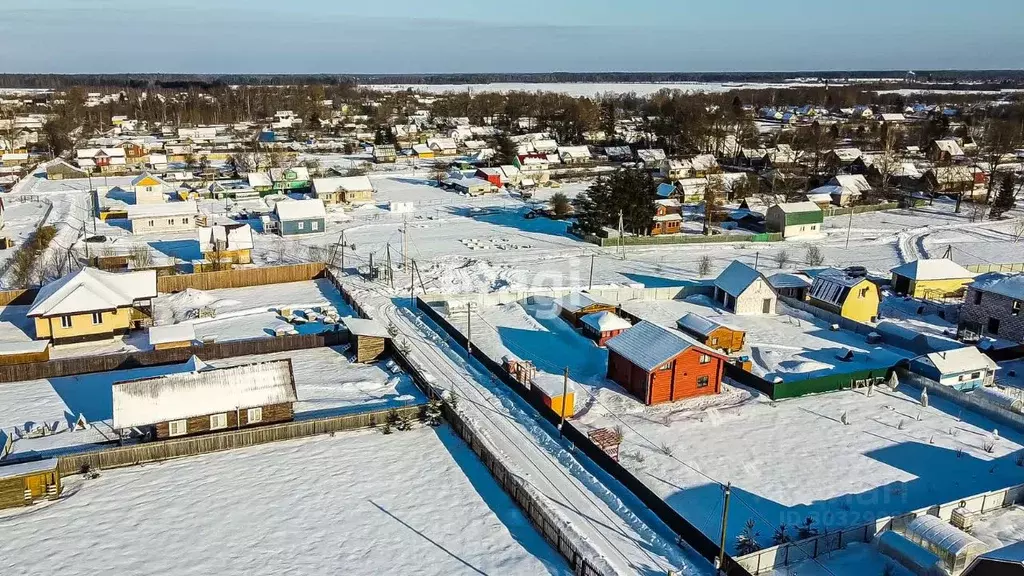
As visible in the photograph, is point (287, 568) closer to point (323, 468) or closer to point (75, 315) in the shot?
point (323, 468)

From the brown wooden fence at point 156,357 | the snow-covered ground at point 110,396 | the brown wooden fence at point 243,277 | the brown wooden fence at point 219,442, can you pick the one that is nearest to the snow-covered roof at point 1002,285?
the snow-covered ground at point 110,396

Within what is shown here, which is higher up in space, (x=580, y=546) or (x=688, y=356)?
(x=688, y=356)

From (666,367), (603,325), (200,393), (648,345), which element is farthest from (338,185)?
(666,367)

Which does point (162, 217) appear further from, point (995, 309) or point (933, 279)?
point (995, 309)

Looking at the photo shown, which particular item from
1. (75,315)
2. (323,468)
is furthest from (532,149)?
(323,468)

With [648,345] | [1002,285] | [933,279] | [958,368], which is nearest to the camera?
[648,345]

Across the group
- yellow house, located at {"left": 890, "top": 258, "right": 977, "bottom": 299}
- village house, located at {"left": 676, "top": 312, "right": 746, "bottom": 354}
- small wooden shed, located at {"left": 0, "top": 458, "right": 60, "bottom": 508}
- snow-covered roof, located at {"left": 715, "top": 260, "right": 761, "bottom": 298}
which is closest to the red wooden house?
village house, located at {"left": 676, "top": 312, "right": 746, "bottom": 354}

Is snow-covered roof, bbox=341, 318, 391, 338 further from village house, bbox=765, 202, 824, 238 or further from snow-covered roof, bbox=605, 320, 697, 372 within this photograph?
village house, bbox=765, 202, 824, 238
